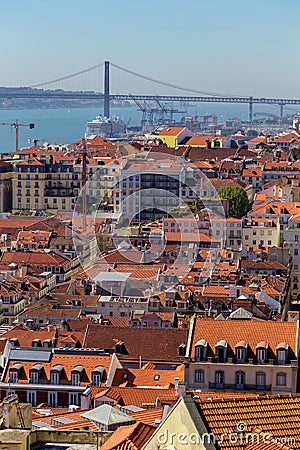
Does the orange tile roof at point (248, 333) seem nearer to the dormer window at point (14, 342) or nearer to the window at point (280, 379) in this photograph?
the window at point (280, 379)

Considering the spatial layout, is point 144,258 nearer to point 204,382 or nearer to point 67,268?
point 67,268

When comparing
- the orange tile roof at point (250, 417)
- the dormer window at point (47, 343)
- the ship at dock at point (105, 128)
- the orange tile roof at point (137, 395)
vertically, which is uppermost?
the orange tile roof at point (250, 417)

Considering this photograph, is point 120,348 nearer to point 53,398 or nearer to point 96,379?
point 96,379

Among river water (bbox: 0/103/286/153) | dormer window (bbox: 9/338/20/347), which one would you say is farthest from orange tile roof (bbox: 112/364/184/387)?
river water (bbox: 0/103/286/153)

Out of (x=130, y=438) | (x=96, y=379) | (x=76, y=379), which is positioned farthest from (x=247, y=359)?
(x=130, y=438)

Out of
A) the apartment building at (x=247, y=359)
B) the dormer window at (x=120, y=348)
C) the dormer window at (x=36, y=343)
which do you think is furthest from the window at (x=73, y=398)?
the dormer window at (x=36, y=343)

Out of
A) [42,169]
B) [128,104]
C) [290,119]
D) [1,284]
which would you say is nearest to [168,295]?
[1,284]
